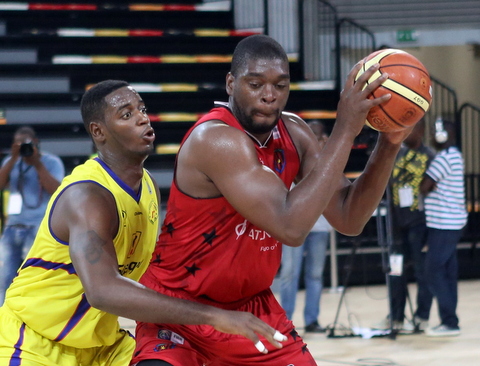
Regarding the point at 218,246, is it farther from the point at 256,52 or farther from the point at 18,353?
the point at 18,353

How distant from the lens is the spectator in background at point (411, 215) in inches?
261

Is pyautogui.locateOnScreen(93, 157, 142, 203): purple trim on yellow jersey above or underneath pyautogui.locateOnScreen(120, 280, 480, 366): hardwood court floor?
above

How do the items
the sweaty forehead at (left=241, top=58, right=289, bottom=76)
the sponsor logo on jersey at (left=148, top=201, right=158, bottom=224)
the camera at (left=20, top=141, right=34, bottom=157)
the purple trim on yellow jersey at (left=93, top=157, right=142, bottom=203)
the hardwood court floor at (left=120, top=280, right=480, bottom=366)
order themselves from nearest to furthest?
the sweaty forehead at (left=241, top=58, right=289, bottom=76)
the purple trim on yellow jersey at (left=93, top=157, right=142, bottom=203)
the sponsor logo on jersey at (left=148, top=201, right=158, bottom=224)
the hardwood court floor at (left=120, top=280, right=480, bottom=366)
the camera at (left=20, top=141, right=34, bottom=157)

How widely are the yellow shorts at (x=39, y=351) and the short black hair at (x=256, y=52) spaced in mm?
1225

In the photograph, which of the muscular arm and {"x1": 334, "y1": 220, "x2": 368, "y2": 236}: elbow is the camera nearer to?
the muscular arm

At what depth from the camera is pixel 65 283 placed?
288 centimetres

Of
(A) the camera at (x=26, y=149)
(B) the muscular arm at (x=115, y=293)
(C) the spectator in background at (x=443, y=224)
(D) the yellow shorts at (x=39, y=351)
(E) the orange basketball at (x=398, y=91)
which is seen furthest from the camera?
(C) the spectator in background at (x=443, y=224)

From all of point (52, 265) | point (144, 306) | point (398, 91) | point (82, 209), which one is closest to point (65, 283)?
point (52, 265)

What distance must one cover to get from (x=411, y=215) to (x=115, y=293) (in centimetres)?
463

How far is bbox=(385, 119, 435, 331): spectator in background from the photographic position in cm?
663

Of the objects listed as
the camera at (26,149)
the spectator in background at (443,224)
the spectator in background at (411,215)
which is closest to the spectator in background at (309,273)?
the spectator in background at (411,215)

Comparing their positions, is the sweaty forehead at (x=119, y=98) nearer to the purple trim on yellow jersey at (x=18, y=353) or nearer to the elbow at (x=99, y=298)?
the elbow at (x=99, y=298)

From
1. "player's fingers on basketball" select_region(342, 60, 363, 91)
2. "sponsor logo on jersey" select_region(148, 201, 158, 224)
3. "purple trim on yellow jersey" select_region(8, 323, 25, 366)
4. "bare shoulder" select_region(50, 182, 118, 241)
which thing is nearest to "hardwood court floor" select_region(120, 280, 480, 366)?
"sponsor logo on jersey" select_region(148, 201, 158, 224)

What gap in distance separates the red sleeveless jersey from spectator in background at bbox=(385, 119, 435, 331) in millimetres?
3842
